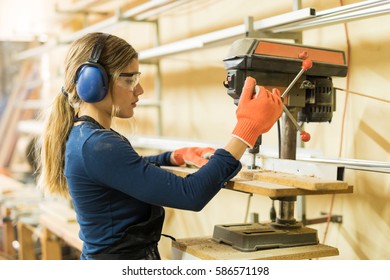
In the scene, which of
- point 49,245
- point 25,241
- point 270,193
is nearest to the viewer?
point 270,193

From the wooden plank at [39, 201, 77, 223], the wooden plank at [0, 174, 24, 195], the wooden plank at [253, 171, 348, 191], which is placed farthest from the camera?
the wooden plank at [0, 174, 24, 195]

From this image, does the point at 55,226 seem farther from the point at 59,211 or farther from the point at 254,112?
the point at 254,112

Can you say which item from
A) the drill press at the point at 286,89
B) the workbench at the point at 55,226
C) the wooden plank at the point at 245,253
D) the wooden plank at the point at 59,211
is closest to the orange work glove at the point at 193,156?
the drill press at the point at 286,89

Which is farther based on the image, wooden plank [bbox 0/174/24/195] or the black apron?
wooden plank [bbox 0/174/24/195]

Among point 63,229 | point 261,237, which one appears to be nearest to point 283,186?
point 261,237

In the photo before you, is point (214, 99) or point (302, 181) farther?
point (214, 99)

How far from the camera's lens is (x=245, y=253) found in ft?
4.26

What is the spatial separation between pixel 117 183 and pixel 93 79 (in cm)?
28

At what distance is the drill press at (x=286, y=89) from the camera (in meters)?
1.35

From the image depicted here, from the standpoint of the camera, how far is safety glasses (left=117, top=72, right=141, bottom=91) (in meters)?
1.41

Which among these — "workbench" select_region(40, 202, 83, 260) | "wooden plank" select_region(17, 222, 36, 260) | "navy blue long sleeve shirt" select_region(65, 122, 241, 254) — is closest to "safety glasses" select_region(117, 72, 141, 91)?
"navy blue long sleeve shirt" select_region(65, 122, 241, 254)

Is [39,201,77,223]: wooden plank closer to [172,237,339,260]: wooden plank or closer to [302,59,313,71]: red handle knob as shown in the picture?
[172,237,339,260]: wooden plank
